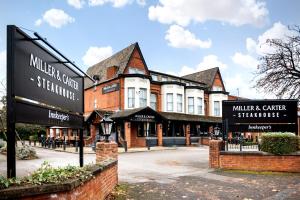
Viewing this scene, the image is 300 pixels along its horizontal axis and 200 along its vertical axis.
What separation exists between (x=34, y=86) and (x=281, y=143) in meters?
12.2

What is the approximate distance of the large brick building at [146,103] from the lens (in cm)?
3597

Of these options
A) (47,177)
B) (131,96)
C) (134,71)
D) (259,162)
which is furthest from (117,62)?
(47,177)

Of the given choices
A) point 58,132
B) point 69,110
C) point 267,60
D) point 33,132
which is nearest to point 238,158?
point 267,60

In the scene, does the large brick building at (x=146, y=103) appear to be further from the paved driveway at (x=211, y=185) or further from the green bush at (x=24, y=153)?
the paved driveway at (x=211, y=185)

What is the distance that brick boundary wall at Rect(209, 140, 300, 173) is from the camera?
14.2m

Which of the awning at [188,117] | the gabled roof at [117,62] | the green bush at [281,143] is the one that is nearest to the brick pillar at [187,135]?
the awning at [188,117]

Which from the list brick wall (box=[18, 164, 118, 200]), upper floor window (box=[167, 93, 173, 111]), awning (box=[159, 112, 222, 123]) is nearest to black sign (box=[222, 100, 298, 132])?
brick wall (box=[18, 164, 118, 200])

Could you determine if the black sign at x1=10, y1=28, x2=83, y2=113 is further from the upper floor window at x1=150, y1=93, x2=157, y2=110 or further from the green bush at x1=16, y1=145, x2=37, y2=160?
the upper floor window at x1=150, y1=93, x2=157, y2=110

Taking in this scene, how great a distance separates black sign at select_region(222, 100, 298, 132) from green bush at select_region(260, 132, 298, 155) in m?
1.41

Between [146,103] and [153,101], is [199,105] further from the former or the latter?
[146,103]

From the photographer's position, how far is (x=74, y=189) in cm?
527

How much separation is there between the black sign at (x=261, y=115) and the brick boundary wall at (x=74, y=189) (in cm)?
852

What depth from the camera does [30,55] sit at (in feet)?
14.7

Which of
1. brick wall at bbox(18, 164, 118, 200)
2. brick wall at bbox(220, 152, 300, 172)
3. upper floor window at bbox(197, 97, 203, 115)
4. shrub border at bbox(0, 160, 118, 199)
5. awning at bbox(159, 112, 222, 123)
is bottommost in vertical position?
brick wall at bbox(220, 152, 300, 172)
